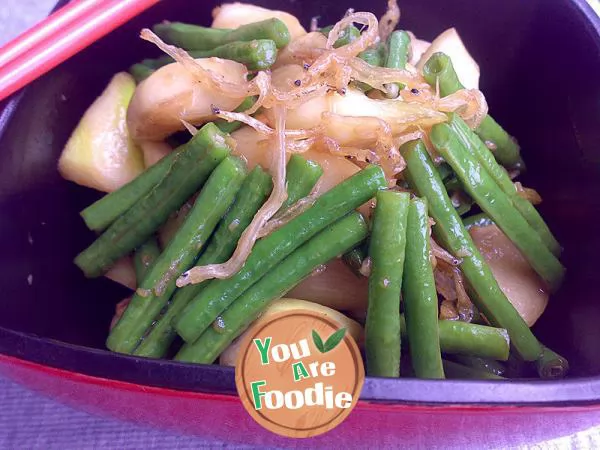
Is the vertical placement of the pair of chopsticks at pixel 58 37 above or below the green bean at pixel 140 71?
above

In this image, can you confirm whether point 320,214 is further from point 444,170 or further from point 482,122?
point 482,122

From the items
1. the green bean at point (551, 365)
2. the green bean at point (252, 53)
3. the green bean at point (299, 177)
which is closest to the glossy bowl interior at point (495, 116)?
the green bean at point (551, 365)

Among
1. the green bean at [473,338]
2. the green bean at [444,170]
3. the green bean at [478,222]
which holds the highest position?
the green bean at [444,170]

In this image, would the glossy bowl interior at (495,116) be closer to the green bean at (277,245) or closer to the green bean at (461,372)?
the green bean at (461,372)

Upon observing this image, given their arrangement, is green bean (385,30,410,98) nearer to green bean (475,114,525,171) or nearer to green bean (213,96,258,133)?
green bean (475,114,525,171)

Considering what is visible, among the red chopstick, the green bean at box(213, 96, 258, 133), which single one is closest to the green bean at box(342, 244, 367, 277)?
the green bean at box(213, 96, 258, 133)

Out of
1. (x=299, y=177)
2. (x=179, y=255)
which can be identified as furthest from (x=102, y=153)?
(x=299, y=177)

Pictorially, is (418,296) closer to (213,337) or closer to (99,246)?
(213,337)

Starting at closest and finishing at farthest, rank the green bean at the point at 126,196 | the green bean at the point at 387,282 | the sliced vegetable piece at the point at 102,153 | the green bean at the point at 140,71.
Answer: the green bean at the point at 387,282
the green bean at the point at 126,196
the sliced vegetable piece at the point at 102,153
the green bean at the point at 140,71
